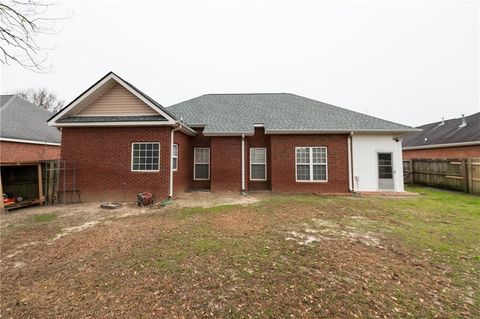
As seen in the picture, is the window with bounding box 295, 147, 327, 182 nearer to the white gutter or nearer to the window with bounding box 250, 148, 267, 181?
the white gutter

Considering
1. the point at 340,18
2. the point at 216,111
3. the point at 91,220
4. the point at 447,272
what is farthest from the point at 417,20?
the point at 91,220

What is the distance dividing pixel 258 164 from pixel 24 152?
1557cm

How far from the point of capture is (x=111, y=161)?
9.72 m

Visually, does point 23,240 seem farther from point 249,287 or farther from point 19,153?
point 19,153

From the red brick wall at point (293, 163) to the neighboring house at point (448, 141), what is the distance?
12.1 meters

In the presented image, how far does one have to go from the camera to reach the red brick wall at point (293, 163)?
11180 mm

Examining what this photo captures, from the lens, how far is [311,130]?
11.1m

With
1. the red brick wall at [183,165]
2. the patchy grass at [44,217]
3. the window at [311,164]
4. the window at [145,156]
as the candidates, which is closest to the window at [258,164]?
the window at [311,164]

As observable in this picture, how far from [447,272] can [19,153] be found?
2050cm

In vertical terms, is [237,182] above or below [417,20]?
below

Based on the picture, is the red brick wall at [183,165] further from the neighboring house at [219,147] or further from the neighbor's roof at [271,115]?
the neighbor's roof at [271,115]

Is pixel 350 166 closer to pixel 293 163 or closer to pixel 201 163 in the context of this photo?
pixel 293 163

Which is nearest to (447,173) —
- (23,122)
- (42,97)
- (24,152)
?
(24,152)

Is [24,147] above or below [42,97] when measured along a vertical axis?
below
